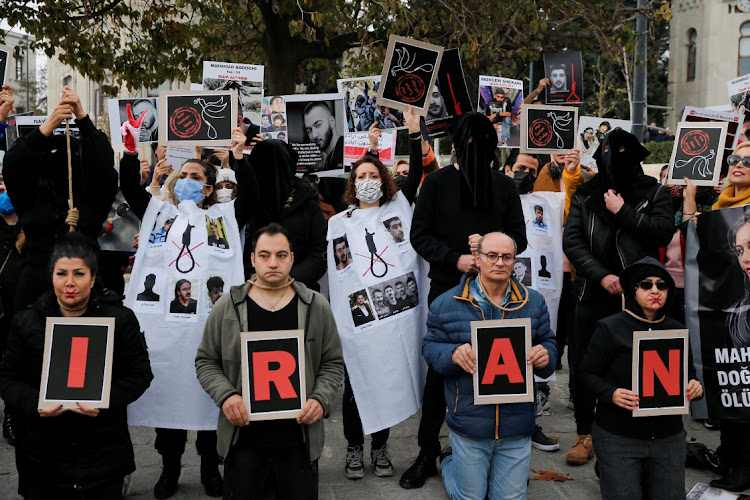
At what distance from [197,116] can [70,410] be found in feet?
7.79

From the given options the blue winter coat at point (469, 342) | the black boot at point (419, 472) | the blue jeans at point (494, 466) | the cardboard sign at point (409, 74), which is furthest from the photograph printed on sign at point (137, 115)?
the blue jeans at point (494, 466)

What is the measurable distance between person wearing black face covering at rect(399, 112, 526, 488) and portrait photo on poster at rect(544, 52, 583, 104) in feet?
10.1

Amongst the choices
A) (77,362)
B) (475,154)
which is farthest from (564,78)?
(77,362)

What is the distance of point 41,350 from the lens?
3914 millimetres

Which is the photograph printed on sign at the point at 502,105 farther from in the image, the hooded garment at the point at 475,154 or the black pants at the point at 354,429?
the black pants at the point at 354,429

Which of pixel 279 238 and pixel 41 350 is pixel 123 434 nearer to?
pixel 41 350

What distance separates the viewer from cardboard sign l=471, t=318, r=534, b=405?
4207 millimetres

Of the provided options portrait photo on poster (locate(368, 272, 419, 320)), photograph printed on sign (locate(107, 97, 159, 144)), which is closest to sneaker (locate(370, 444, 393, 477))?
portrait photo on poster (locate(368, 272, 419, 320))

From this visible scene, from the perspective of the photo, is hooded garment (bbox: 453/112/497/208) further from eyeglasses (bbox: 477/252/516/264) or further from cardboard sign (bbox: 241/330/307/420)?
cardboard sign (bbox: 241/330/307/420)

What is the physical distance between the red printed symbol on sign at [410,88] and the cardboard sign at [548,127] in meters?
1.22

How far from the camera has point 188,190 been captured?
5.06 meters

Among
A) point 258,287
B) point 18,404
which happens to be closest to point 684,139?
point 258,287

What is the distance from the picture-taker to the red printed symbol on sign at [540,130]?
658 centimetres

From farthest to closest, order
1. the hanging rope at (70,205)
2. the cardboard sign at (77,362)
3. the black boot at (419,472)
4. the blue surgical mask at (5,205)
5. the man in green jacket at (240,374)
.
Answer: the blue surgical mask at (5,205) → the black boot at (419,472) → the hanging rope at (70,205) → the man in green jacket at (240,374) → the cardboard sign at (77,362)
